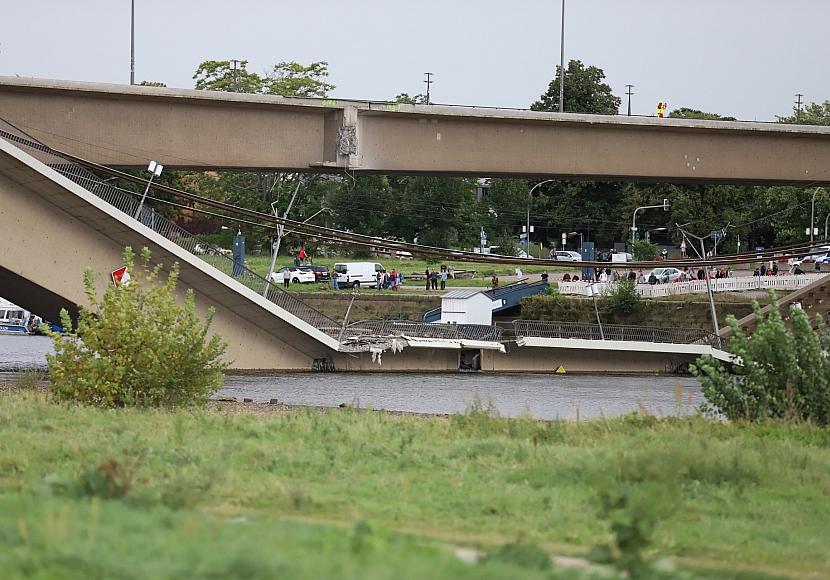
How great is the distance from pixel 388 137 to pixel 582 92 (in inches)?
2801

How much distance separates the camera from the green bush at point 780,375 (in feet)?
67.0

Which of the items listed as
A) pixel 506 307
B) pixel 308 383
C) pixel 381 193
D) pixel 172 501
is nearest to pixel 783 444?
pixel 172 501

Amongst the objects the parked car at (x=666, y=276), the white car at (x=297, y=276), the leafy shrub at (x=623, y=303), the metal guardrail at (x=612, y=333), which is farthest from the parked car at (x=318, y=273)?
the metal guardrail at (x=612, y=333)

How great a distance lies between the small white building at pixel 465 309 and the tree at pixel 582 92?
176 feet

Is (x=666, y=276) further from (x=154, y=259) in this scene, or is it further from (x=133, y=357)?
(x=133, y=357)

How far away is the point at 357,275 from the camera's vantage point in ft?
270

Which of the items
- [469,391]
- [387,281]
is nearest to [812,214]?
[387,281]

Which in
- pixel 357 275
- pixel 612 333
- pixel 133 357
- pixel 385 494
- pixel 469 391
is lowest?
pixel 469 391

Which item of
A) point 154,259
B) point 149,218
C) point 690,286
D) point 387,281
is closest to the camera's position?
point 149,218

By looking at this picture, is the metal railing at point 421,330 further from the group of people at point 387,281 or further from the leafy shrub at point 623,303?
the group of people at point 387,281

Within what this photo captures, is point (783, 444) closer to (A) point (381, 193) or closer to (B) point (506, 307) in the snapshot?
(B) point (506, 307)

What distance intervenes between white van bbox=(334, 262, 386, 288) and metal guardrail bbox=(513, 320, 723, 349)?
30151 mm

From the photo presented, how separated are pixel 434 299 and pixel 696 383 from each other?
25415 millimetres

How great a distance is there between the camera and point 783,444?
1672cm
